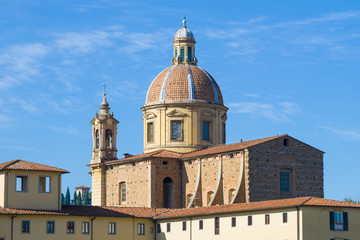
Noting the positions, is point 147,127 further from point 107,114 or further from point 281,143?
point 281,143

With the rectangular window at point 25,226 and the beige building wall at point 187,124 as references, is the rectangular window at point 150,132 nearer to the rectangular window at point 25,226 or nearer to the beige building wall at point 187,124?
the beige building wall at point 187,124

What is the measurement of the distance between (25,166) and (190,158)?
1632cm

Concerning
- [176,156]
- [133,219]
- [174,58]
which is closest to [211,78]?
[174,58]

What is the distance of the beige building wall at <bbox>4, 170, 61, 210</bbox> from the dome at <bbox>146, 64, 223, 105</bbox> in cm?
1872

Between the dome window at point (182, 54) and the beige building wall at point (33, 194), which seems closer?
the beige building wall at point (33, 194)

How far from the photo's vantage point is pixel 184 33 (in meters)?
81.7

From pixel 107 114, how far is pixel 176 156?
387 inches

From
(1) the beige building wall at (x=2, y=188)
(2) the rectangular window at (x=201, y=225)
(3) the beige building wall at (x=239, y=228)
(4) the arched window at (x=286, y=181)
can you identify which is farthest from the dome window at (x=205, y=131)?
(1) the beige building wall at (x=2, y=188)

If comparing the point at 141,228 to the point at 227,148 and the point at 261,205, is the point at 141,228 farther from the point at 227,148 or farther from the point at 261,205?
the point at 227,148

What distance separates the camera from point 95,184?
80188 millimetres

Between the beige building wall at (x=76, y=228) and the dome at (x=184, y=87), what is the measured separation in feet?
51.3

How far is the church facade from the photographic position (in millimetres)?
67812

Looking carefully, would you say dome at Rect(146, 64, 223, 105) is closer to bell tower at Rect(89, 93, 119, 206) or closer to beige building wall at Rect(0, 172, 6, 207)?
bell tower at Rect(89, 93, 119, 206)

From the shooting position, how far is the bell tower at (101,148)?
79.6m
